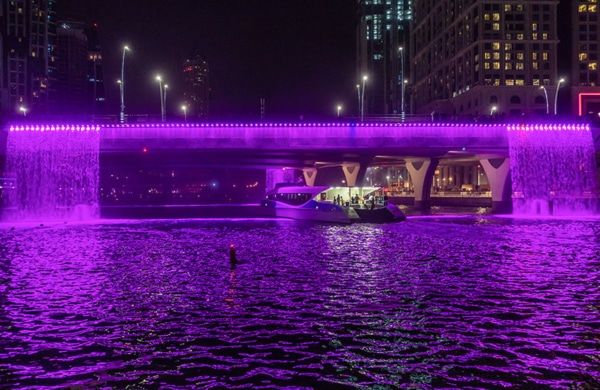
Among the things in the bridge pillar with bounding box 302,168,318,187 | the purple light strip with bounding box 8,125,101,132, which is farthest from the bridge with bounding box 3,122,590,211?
the bridge pillar with bounding box 302,168,318,187

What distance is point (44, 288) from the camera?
25.0 meters

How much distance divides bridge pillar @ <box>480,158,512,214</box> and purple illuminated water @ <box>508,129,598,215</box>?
23.4ft

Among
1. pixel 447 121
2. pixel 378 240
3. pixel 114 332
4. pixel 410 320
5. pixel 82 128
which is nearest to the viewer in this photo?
pixel 114 332

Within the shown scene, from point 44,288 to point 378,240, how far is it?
2635 centimetres

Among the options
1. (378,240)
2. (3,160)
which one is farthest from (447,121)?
(3,160)

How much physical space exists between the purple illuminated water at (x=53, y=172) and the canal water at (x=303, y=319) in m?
39.3

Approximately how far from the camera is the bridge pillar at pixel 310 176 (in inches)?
6125

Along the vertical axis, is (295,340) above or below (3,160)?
below

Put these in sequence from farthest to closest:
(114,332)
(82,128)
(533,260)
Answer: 1. (82,128)
2. (533,260)
3. (114,332)

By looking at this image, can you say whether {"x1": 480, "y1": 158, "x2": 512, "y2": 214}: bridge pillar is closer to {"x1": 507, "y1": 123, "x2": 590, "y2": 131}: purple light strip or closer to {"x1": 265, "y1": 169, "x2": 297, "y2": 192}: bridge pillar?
{"x1": 507, "y1": 123, "x2": 590, "y2": 131}: purple light strip

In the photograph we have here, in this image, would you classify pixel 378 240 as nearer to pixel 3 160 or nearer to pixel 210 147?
pixel 210 147

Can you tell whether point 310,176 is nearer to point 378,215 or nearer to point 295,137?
point 295,137

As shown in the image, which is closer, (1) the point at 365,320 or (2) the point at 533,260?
(1) the point at 365,320

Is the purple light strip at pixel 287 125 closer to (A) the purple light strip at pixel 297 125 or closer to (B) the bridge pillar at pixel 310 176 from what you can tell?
(A) the purple light strip at pixel 297 125
